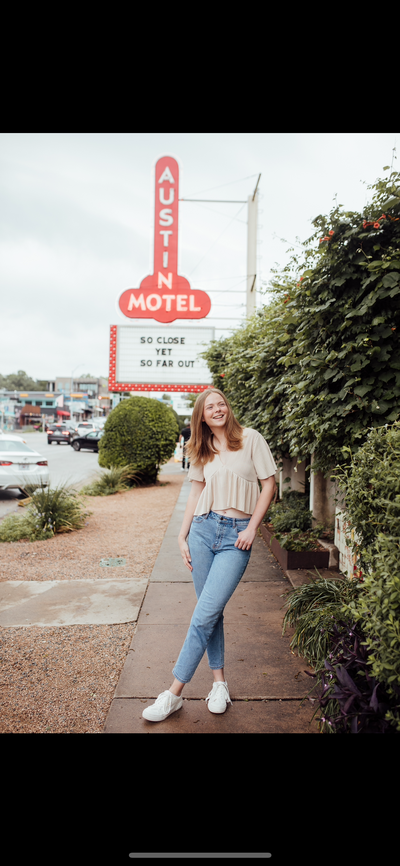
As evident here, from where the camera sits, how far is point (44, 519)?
24.7 ft

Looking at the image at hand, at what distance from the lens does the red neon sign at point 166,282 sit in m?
11.8

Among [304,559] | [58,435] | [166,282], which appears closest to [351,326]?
[304,559]

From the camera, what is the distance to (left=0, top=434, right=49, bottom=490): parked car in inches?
444

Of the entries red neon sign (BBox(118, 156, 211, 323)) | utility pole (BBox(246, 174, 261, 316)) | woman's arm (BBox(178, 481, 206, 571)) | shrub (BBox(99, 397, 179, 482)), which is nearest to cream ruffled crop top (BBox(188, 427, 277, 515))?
woman's arm (BBox(178, 481, 206, 571))

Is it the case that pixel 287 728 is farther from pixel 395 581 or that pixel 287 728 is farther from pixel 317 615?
pixel 395 581

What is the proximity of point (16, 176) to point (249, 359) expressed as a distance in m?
3.68

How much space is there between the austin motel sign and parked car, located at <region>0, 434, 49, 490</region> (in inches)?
99.4

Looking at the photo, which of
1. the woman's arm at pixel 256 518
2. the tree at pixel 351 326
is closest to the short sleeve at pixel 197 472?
the woman's arm at pixel 256 518

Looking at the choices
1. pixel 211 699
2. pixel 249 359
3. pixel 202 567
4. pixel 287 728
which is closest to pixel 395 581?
pixel 202 567

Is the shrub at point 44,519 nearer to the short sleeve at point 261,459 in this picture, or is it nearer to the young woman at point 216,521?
the young woman at point 216,521

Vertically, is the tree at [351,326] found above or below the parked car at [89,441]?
above

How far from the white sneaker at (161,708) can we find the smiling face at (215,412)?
1.48 metres

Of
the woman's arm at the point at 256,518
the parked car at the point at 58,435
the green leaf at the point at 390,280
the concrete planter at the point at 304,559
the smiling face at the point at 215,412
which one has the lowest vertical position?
the parked car at the point at 58,435
